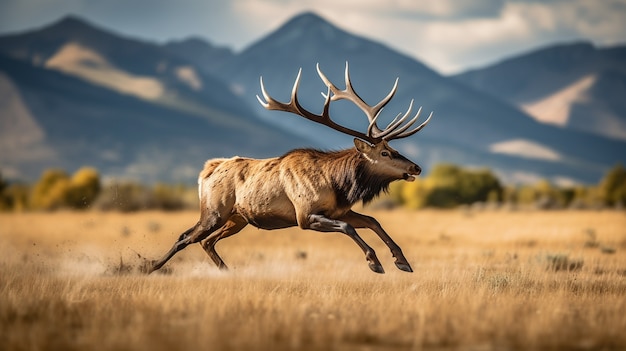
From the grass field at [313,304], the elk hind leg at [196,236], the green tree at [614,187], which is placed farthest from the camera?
the green tree at [614,187]

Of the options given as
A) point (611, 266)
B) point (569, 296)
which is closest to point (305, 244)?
point (611, 266)

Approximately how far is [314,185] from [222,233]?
238cm

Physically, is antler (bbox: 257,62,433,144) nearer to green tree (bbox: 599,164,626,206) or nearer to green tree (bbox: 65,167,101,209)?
green tree (bbox: 65,167,101,209)

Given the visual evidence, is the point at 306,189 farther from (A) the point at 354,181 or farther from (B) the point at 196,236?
(B) the point at 196,236

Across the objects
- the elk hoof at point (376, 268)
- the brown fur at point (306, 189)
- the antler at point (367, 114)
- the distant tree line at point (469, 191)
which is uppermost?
the distant tree line at point (469, 191)

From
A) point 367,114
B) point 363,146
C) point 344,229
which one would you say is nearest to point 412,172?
point 363,146

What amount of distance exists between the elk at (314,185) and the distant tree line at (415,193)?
3853cm

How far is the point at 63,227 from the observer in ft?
116

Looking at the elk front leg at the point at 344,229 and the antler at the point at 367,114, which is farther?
the antler at the point at 367,114

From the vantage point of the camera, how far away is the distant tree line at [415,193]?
194 feet

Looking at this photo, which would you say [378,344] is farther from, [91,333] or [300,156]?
[300,156]

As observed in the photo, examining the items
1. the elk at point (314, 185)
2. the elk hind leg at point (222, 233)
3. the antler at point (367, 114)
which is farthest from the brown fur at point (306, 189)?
the elk hind leg at point (222, 233)

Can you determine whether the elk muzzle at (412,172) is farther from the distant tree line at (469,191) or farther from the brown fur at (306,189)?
the distant tree line at (469,191)

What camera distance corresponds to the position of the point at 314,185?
1323cm
